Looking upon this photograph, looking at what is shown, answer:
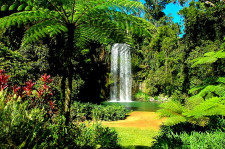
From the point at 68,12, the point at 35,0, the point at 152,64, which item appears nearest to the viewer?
the point at 35,0

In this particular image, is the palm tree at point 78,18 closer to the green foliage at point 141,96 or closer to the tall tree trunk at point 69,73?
the tall tree trunk at point 69,73

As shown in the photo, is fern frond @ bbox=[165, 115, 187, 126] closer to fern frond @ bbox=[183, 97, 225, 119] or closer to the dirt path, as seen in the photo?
fern frond @ bbox=[183, 97, 225, 119]

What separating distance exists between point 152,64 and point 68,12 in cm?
2215

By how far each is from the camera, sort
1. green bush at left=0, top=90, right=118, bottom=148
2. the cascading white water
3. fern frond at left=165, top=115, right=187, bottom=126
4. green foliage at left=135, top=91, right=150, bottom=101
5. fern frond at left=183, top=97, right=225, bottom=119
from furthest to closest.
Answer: green foliage at left=135, top=91, right=150, bottom=101
the cascading white water
fern frond at left=165, top=115, right=187, bottom=126
fern frond at left=183, top=97, right=225, bottom=119
green bush at left=0, top=90, right=118, bottom=148

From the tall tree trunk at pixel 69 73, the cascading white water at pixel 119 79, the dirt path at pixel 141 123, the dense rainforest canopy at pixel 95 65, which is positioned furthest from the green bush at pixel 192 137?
the cascading white water at pixel 119 79

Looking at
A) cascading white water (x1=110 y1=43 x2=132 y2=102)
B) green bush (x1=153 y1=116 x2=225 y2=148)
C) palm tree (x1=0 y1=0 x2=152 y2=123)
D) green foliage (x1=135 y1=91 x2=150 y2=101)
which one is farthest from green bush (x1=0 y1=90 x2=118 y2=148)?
green foliage (x1=135 y1=91 x2=150 y2=101)

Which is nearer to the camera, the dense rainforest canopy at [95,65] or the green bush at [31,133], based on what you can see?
the green bush at [31,133]

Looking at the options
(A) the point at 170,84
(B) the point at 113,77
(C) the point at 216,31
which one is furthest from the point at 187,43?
(B) the point at 113,77

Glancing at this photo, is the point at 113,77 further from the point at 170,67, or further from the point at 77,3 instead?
the point at 77,3

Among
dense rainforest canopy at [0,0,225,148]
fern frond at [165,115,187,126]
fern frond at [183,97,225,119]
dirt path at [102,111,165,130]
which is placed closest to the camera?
dense rainforest canopy at [0,0,225,148]

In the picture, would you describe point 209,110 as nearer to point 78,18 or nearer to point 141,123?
point 78,18

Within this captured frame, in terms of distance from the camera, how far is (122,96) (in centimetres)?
2162

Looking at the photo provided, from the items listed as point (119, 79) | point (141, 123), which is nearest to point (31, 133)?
point (141, 123)

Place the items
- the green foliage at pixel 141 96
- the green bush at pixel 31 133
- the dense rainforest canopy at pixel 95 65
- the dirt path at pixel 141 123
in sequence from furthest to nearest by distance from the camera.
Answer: the green foliage at pixel 141 96
the dirt path at pixel 141 123
the dense rainforest canopy at pixel 95 65
the green bush at pixel 31 133
